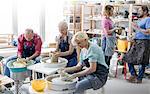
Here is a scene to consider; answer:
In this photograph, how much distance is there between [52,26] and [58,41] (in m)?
2.01

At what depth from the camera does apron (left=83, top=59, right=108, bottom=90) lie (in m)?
3.16

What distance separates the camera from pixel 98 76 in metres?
3.21

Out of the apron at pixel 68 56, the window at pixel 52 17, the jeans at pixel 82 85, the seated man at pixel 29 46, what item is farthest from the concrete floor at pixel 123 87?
the window at pixel 52 17

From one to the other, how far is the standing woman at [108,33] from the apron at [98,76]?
4.77 ft

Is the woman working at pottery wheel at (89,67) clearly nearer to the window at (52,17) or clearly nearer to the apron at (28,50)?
the apron at (28,50)

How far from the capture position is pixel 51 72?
3092 mm

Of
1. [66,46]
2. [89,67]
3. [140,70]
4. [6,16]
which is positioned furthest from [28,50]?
[140,70]

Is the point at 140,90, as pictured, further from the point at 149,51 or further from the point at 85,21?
the point at 85,21

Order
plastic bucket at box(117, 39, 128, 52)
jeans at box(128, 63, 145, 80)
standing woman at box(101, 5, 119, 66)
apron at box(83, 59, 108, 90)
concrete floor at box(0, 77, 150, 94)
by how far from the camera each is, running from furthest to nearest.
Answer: plastic bucket at box(117, 39, 128, 52)
jeans at box(128, 63, 145, 80)
standing woman at box(101, 5, 119, 66)
concrete floor at box(0, 77, 150, 94)
apron at box(83, 59, 108, 90)


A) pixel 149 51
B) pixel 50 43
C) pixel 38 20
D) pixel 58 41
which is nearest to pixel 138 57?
pixel 149 51

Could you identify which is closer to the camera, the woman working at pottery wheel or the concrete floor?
the woman working at pottery wheel

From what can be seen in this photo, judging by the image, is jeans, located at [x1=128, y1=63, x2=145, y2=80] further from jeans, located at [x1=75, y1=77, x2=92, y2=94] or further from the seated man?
jeans, located at [x1=75, y1=77, x2=92, y2=94]

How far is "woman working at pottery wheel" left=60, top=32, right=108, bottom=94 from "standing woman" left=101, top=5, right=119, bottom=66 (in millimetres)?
1422

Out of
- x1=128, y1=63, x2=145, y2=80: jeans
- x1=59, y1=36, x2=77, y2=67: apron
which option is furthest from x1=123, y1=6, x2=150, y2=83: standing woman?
x1=59, y1=36, x2=77, y2=67: apron
